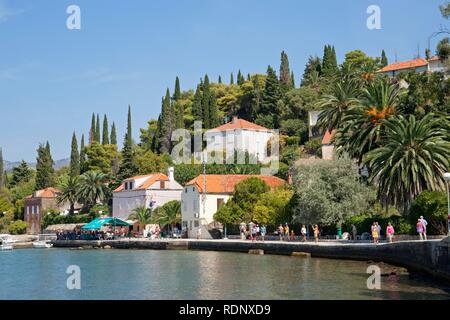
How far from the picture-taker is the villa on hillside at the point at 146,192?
96.3 m

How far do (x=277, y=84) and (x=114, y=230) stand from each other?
48.0m

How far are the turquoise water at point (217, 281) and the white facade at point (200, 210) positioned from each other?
89.4 ft

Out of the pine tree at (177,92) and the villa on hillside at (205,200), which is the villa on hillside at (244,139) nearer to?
the pine tree at (177,92)

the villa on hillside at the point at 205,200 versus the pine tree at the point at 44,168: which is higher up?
the pine tree at the point at 44,168

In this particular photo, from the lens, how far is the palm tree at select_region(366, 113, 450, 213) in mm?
47156

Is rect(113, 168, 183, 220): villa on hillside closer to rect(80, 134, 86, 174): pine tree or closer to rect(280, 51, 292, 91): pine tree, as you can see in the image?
rect(80, 134, 86, 174): pine tree

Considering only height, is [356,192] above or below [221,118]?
below

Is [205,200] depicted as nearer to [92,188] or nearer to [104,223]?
[104,223]

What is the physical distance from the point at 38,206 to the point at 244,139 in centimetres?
3872

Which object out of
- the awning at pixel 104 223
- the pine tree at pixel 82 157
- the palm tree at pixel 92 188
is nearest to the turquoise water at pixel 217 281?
the awning at pixel 104 223

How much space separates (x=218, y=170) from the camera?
102 metres

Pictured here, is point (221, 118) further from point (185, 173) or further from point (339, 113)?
point (339, 113)

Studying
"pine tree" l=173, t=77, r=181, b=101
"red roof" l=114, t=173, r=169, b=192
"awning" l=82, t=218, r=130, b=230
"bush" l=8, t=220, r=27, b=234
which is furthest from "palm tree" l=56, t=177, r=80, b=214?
"pine tree" l=173, t=77, r=181, b=101
